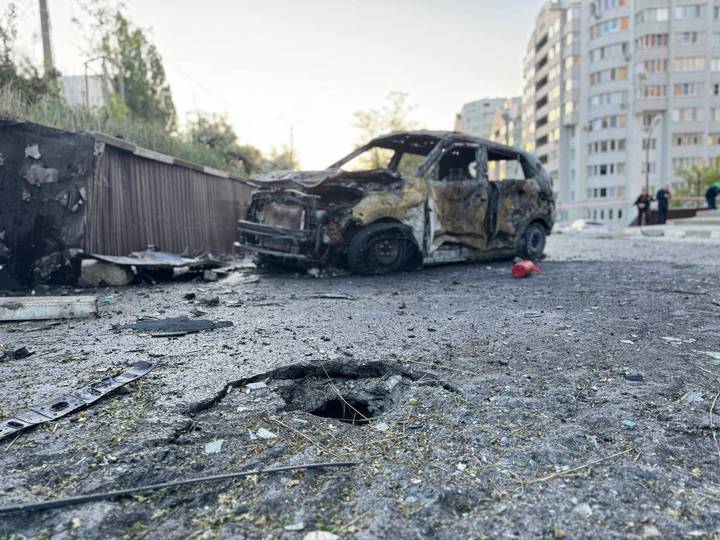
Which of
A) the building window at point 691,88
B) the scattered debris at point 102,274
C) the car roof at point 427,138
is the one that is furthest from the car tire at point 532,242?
the building window at point 691,88

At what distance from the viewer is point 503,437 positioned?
7.13 feet

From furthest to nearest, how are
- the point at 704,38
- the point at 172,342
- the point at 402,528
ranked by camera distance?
1. the point at 704,38
2. the point at 172,342
3. the point at 402,528

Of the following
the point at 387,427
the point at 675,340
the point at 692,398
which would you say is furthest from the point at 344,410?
the point at 675,340

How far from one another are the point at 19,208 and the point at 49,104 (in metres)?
3.83

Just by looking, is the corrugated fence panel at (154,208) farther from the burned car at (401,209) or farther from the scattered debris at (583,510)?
the scattered debris at (583,510)

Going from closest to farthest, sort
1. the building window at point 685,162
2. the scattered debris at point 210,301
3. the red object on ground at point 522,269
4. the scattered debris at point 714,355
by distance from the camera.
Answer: the scattered debris at point 714,355
the scattered debris at point 210,301
the red object on ground at point 522,269
the building window at point 685,162

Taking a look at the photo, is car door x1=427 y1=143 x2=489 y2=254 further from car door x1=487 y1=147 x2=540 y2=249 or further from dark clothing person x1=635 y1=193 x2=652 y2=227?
dark clothing person x1=635 y1=193 x2=652 y2=227

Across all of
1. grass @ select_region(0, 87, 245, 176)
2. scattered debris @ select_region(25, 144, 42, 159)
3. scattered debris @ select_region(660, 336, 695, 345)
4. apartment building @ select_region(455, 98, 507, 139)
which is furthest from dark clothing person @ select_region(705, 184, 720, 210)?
apartment building @ select_region(455, 98, 507, 139)

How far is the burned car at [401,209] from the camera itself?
6.43m

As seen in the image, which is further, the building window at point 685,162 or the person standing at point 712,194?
the building window at point 685,162

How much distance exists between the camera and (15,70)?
11078 mm

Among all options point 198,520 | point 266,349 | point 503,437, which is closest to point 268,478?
point 198,520

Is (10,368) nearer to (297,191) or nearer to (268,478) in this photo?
(268,478)

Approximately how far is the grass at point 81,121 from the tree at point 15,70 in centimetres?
112
